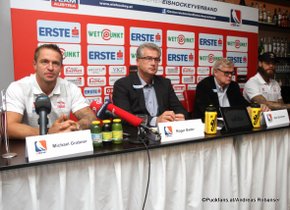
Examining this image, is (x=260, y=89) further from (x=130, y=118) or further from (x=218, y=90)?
(x=130, y=118)

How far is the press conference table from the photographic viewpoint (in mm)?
1147

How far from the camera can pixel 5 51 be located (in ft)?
7.88

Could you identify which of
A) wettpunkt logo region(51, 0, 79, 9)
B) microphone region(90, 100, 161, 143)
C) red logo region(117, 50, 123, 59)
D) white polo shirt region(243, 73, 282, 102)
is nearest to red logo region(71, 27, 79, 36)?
wettpunkt logo region(51, 0, 79, 9)

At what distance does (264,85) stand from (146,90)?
1.64 meters

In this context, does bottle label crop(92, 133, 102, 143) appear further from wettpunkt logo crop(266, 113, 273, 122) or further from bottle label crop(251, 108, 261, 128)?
wettpunkt logo crop(266, 113, 273, 122)

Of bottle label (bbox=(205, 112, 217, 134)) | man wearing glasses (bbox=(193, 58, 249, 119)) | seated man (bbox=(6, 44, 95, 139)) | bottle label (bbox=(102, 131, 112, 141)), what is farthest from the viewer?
man wearing glasses (bbox=(193, 58, 249, 119))

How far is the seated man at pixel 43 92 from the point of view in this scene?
1.68 meters

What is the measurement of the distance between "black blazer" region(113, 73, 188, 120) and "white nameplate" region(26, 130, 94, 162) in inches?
34.4

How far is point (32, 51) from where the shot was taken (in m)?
2.37

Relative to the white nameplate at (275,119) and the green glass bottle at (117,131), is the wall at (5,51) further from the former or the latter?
the white nameplate at (275,119)

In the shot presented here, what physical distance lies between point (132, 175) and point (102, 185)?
16 centimetres

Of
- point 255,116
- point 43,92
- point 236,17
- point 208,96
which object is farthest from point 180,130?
point 236,17

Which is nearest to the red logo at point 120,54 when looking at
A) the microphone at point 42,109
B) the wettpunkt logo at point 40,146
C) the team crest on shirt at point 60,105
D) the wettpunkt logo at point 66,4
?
the wettpunkt logo at point 66,4

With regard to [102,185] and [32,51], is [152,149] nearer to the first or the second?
[102,185]
